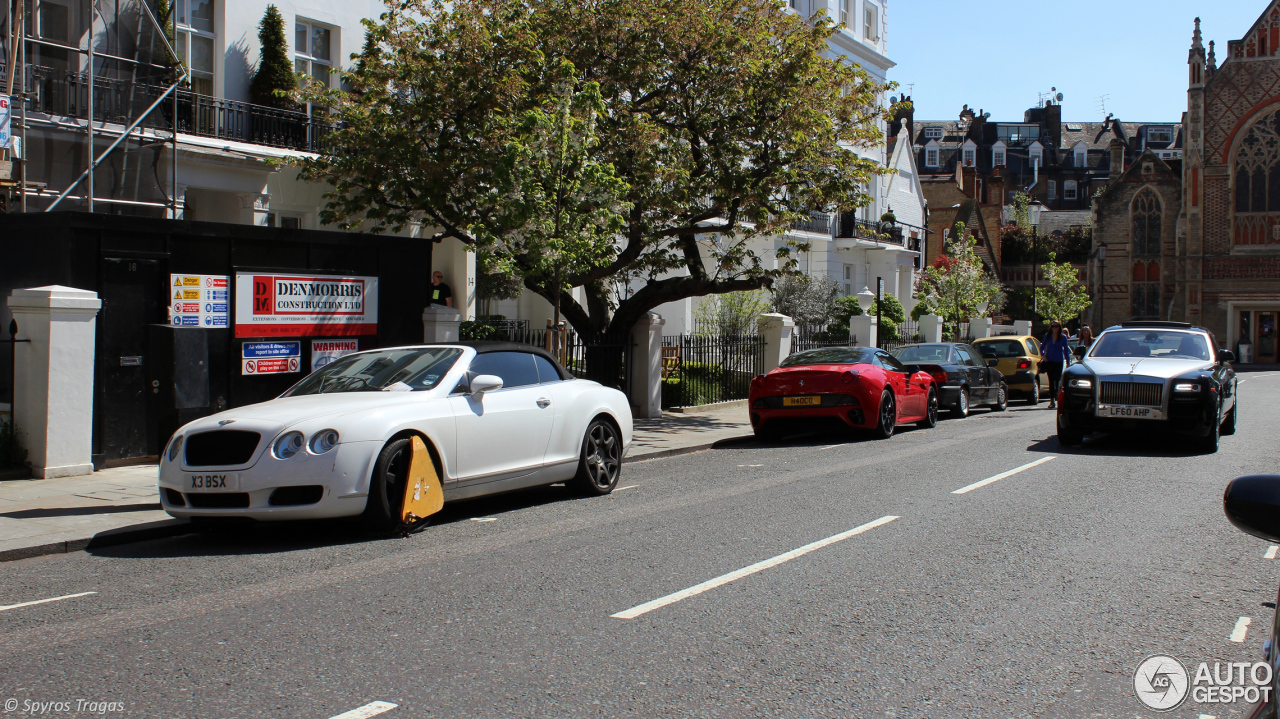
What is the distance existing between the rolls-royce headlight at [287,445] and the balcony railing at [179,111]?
Answer: 11.2m

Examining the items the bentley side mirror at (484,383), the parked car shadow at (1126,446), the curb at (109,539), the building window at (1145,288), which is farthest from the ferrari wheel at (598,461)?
the building window at (1145,288)

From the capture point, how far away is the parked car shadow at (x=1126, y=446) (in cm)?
1291

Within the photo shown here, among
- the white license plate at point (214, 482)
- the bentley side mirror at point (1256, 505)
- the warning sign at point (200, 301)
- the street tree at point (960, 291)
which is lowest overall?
the white license plate at point (214, 482)

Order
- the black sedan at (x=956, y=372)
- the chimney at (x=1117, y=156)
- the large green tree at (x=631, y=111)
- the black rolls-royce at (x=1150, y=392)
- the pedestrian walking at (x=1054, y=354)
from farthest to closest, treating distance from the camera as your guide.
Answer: the chimney at (x=1117, y=156)
the pedestrian walking at (x=1054, y=354)
the black sedan at (x=956, y=372)
the large green tree at (x=631, y=111)
the black rolls-royce at (x=1150, y=392)

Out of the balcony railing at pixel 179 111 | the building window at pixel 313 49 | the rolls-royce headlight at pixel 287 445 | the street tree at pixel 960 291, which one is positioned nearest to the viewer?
the rolls-royce headlight at pixel 287 445

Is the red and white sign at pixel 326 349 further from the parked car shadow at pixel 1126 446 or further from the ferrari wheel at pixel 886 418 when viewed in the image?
the parked car shadow at pixel 1126 446

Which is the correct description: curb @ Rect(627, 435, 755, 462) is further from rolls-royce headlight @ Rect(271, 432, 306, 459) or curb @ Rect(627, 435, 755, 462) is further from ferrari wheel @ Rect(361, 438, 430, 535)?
rolls-royce headlight @ Rect(271, 432, 306, 459)

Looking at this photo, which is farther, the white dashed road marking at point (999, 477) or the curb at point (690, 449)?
the curb at point (690, 449)

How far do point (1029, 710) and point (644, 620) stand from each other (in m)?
Result: 1.95

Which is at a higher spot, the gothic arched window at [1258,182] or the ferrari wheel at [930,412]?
the gothic arched window at [1258,182]

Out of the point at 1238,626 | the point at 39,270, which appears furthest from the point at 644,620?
the point at 39,270

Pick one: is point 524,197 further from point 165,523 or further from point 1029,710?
point 1029,710

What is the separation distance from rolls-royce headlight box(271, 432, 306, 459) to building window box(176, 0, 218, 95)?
1438 centimetres

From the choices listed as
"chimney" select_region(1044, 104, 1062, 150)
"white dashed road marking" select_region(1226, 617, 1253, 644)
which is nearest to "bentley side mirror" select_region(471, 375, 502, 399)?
"white dashed road marking" select_region(1226, 617, 1253, 644)
